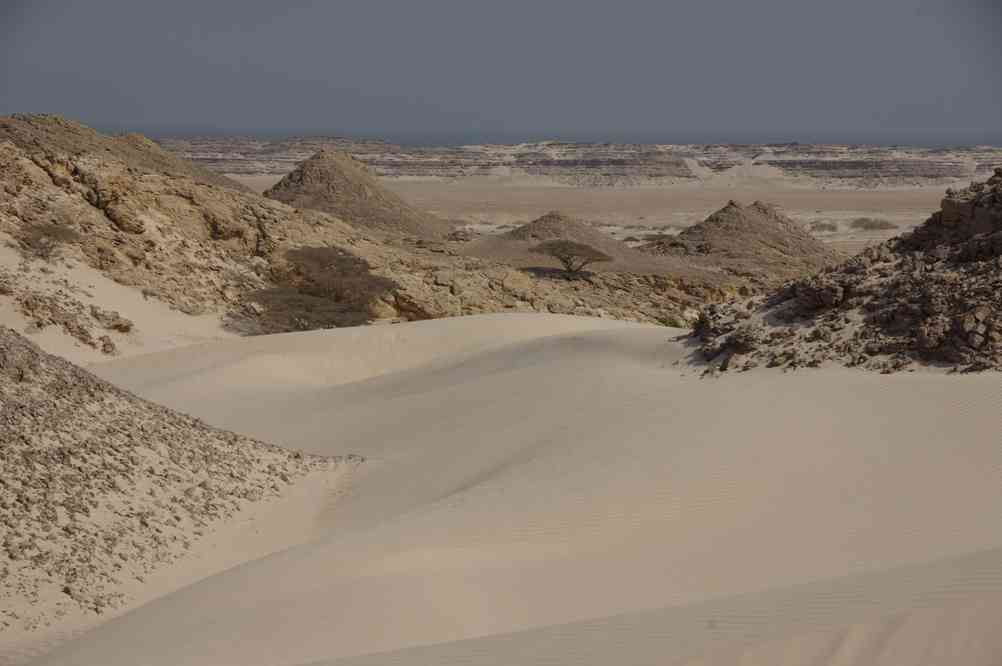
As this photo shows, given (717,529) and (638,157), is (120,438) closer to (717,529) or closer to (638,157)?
(717,529)

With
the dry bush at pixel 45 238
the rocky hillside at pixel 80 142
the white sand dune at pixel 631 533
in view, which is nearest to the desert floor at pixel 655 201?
the rocky hillside at pixel 80 142

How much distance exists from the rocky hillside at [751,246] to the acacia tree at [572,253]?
373 centimetres

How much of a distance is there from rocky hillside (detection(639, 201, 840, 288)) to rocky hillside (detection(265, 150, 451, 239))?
6.39 metres

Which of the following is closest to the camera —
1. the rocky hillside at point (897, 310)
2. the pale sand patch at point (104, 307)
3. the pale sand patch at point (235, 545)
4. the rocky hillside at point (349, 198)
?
the pale sand patch at point (235, 545)

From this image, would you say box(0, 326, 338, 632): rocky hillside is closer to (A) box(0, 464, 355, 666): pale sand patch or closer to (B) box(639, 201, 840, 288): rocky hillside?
(A) box(0, 464, 355, 666): pale sand patch

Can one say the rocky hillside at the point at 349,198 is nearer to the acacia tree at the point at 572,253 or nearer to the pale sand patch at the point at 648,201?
the acacia tree at the point at 572,253

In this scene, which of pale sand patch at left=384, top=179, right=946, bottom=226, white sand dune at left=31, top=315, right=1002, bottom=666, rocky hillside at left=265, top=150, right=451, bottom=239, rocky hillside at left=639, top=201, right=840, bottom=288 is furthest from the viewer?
pale sand patch at left=384, top=179, right=946, bottom=226

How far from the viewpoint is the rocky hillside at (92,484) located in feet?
22.8

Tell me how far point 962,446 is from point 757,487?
1.70 meters

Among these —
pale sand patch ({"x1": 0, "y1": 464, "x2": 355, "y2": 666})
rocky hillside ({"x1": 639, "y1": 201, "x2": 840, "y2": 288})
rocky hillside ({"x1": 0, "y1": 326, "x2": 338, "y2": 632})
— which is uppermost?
rocky hillside ({"x1": 639, "y1": 201, "x2": 840, "y2": 288})

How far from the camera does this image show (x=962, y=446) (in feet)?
27.8

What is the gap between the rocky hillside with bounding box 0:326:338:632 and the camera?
6945 millimetres

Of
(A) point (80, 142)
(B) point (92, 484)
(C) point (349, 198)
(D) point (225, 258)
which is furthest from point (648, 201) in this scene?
(B) point (92, 484)

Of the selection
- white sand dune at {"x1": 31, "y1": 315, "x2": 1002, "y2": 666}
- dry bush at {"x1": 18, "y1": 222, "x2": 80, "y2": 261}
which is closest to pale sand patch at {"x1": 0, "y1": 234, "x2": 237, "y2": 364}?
dry bush at {"x1": 18, "y1": 222, "x2": 80, "y2": 261}
